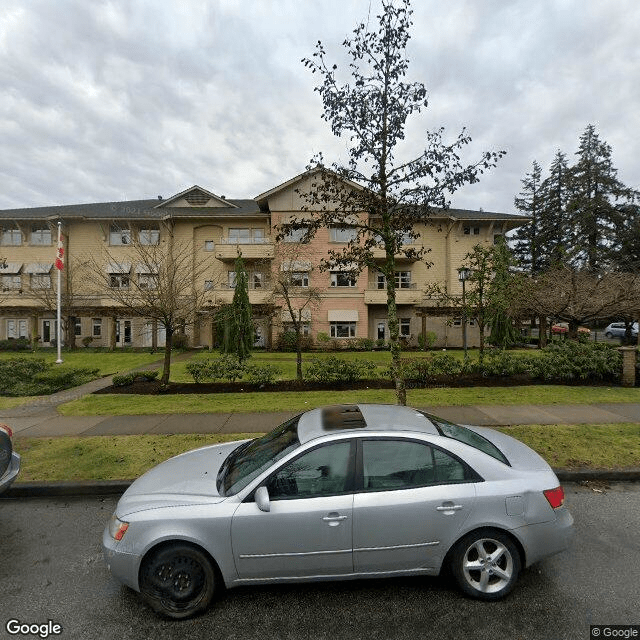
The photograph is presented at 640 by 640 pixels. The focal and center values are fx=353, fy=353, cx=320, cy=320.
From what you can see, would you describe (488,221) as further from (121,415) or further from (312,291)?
(121,415)

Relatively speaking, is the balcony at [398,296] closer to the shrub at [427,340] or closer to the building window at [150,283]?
the shrub at [427,340]

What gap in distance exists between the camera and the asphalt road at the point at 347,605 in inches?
95.5

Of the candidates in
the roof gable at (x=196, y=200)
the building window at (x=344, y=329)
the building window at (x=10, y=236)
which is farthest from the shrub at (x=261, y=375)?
the building window at (x=10, y=236)

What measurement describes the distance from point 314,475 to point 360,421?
0.65m

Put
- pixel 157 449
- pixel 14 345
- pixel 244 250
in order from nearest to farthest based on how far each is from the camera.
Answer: pixel 157 449
pixel 244 250
pixel 14 345

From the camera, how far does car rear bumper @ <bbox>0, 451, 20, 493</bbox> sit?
365 centimetres

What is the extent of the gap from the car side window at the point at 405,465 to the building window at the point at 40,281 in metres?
28.1

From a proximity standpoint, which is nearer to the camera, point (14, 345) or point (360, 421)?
point (360, 421)

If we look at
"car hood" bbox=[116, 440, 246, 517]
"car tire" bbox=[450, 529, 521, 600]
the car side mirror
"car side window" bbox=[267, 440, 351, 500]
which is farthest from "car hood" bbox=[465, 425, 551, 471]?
"car hood" bbox=[116, 440, 246, 517]

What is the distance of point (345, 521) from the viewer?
261 centimetres

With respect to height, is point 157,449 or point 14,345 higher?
point 14,345

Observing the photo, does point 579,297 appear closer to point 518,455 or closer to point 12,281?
point 518,455

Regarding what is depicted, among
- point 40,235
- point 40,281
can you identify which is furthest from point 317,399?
point 40,235

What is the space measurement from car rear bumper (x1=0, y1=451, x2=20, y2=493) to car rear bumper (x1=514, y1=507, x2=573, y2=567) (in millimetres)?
4864
